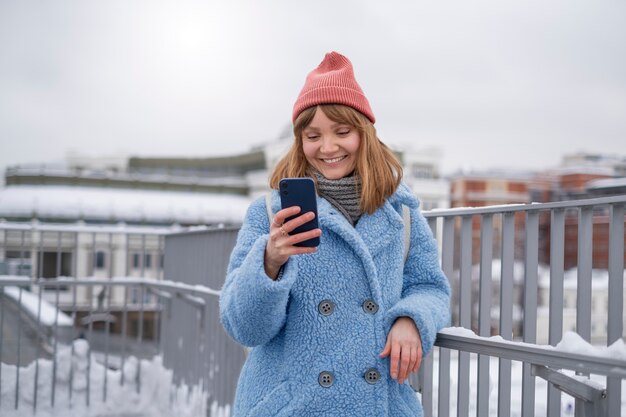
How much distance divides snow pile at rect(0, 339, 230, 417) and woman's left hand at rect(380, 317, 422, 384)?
3513 millimetres

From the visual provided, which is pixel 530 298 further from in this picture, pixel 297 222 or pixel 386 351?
pixel 297 222

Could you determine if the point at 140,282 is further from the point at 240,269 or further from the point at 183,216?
the point at 183,216

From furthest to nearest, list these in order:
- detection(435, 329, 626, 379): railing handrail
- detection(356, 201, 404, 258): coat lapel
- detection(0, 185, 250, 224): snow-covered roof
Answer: detection(0, 185, 250, 224): snow-covered roof
detection(356, 201, 404, 258): coat lapel
detection(435, 329, 626, 379): railing handrail

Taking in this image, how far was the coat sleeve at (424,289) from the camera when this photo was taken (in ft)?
5.34

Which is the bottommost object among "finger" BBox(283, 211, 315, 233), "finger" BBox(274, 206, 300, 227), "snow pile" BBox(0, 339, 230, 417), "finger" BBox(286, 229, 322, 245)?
"snow pile" BBox(0, 339, 230, 417)

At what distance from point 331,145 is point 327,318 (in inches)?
17.9

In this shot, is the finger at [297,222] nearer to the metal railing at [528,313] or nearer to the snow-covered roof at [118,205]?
the metal railing at [528,313]

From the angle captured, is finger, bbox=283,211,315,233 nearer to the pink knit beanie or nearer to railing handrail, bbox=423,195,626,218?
the pink knit beanie

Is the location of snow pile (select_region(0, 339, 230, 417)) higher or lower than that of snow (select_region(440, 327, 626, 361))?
lower

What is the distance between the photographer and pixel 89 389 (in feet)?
17.0

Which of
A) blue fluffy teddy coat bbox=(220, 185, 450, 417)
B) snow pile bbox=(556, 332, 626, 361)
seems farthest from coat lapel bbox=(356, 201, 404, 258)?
snow pile bbox=(556, 332, 626, 361)

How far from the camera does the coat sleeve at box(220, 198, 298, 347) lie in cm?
152

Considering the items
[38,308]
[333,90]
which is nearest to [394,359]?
[333,90]

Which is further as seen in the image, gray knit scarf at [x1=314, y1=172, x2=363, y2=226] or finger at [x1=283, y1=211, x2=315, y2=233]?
gray knit scarf at [x1=314, y1=172, x2=363, y2=226]
